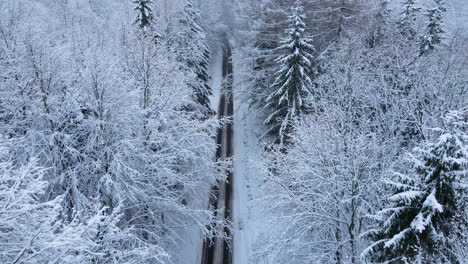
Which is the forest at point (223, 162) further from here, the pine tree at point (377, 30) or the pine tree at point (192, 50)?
the pine tree at point (192, 50)

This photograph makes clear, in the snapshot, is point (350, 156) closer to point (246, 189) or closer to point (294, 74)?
point (294, 74)

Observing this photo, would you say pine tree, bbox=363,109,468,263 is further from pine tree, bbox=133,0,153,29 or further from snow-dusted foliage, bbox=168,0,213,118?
pine tree, bbox=133,0,153,29

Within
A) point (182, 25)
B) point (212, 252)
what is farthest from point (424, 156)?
point (182, 25)

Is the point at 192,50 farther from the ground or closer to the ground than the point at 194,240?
farther from the ground

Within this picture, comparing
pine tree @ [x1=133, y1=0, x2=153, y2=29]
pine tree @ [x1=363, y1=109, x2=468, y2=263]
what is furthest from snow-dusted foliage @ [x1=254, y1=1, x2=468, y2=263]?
pine tree @ [x1=133, y1=0, x2=153, y2=29]

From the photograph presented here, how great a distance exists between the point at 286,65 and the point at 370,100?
615cm

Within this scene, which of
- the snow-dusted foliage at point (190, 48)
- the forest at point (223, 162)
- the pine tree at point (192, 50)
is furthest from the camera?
the pine tree at point (192, 50)

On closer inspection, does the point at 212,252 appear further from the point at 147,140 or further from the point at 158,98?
the point at 158,98

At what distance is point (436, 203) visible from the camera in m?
7.55

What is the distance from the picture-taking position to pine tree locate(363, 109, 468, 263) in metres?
7.57

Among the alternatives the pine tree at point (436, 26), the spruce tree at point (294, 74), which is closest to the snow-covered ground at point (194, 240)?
the spruce tree at point (294, 74)

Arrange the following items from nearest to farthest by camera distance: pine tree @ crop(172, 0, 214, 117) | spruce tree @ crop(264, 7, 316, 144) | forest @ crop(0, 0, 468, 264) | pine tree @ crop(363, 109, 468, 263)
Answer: pine tree @ crop(363, 109, 468, 263) → forest @ crop(0, 0, 468, 264) → spruce tree @ crop(264, 7, 316, 144) → pine tree @ crop(172, 0, 214, 117)

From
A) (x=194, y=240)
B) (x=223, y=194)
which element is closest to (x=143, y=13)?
(x=223, y=194)

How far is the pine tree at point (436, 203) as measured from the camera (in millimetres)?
7566
